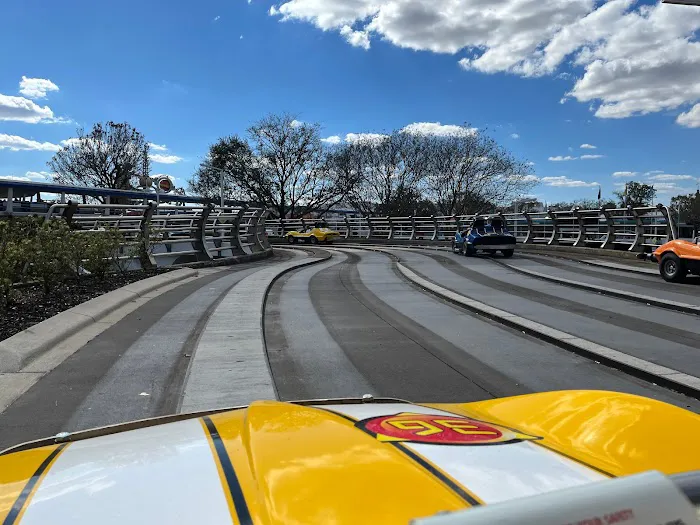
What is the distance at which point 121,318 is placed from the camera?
7621 millimetres

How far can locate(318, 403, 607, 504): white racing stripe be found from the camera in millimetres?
1391

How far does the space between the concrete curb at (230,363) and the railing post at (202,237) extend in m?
7.28

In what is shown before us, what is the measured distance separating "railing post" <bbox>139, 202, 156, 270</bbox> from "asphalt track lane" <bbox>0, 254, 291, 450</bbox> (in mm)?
5189

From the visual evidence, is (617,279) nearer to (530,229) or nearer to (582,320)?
(582,320)

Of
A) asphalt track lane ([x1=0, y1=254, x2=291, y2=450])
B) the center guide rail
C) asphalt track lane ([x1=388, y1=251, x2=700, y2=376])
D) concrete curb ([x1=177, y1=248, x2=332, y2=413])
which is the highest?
the center guide rail

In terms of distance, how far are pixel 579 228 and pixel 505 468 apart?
67.1ft

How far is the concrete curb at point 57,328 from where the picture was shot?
5250 millimetres

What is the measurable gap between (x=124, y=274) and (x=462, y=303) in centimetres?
714

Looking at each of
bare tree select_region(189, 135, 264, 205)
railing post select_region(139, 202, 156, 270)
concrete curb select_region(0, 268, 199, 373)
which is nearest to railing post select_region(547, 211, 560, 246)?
railing post select_region(139, 202, 156, 270)

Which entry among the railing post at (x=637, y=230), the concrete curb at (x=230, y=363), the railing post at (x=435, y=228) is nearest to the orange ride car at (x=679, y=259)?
the railing post at (x=637, y=230)

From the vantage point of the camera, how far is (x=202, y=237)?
624 inches

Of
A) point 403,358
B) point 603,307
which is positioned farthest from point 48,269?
point 603,307

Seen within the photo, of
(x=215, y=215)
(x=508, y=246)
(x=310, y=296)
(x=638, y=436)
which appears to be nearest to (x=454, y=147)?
(x=508, y=246)

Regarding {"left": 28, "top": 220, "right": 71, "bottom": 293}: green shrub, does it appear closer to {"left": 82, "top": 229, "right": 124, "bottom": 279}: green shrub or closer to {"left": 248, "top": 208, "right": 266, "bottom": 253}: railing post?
{"left": 82, "top": 229, "right": 124, "bottom": 279}: green shrub
